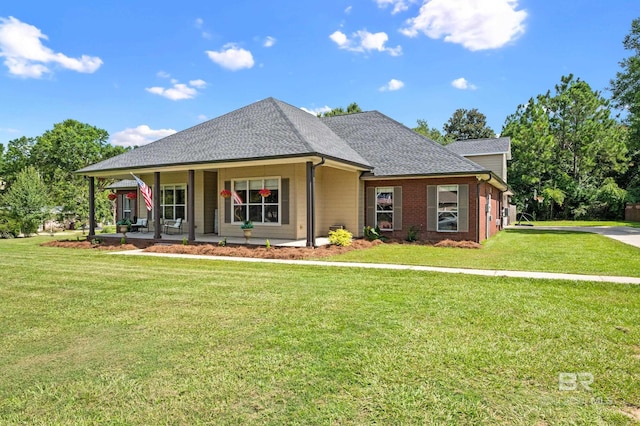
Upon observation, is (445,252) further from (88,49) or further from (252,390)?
(88,49)

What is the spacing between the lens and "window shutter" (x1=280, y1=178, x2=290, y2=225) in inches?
591

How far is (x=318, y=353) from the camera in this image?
3912 millimetres

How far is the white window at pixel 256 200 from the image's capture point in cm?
1527

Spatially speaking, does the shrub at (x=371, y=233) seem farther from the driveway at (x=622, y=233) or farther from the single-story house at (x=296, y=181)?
the driveway at (x=622, y=233)

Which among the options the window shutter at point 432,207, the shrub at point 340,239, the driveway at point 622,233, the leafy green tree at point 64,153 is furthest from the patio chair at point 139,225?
the leafy green tree at point 64,153

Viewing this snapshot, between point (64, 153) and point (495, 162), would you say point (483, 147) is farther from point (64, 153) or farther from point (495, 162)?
point (64, 153)

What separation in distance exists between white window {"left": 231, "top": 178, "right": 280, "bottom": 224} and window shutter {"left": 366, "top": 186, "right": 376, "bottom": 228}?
410 centimetres

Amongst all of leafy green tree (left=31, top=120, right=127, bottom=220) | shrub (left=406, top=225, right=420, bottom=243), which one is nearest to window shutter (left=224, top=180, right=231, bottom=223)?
shrub (left=406, top=225, right=420, bottom=243)

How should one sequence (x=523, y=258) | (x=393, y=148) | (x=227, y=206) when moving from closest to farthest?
(x=523, y=258), (x=227, y=206), (x=393, y=148)

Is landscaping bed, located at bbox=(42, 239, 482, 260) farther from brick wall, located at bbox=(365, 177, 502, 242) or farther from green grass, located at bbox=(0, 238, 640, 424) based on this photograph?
green grass, located at bbox=(0, 238, 640, 424)

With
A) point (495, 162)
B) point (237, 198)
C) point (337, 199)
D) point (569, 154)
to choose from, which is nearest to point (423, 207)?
point (337, 199)

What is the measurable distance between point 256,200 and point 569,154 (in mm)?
32616

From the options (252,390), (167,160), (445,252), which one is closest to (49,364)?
(252,390)

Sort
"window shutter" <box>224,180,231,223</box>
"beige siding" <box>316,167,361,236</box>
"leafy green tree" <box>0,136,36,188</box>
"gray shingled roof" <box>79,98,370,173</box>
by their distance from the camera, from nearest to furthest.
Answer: "gray shingled roof" <box>79,98,370,173</box> → "window shutter" <box>224,180,231,223</box> → "beige siding" <box>316,167,361,236</box> → "leafy green tree" <box>0,136,36,188</box>
